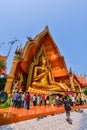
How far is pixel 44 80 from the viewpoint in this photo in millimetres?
20812

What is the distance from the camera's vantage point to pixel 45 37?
75.4 ft

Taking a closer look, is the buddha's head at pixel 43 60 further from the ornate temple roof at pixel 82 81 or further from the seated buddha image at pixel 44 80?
the ornate temple roof at pixel 82 81

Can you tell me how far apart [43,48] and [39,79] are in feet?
15.3

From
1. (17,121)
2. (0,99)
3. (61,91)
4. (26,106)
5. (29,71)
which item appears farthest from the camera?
(29,71)

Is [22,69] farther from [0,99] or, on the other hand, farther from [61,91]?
[0,99]

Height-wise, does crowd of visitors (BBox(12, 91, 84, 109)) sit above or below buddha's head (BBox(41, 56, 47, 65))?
below

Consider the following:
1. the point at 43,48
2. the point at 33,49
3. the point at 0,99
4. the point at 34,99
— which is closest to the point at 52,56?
the point at 43,48

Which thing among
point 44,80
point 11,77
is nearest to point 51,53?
point 44,80

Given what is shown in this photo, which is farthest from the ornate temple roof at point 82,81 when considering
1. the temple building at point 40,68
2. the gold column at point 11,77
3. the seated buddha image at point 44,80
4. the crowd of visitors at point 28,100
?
the gold column at point 11,77

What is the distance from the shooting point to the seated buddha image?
752 inches

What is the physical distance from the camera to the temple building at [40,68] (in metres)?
17.8

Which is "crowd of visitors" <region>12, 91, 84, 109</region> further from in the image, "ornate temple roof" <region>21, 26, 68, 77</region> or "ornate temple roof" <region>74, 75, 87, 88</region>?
"ornate temple roof" <region>74, 75, 87, 88</region>

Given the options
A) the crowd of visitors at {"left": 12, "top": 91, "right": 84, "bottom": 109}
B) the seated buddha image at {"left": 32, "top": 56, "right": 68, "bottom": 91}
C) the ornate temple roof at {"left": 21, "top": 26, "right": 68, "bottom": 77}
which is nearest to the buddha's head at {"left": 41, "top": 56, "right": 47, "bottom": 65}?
the seated buddha image at {"left": 32, "top": 56, "right": 68, "bottom": 91}

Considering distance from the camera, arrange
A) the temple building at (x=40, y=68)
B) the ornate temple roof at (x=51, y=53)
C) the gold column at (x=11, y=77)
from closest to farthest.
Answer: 1. the gold column at (x=11, y=77)
2. the temple building at (x=40, y=68)
3. the ornate temple roof at (x=51, y=53)
